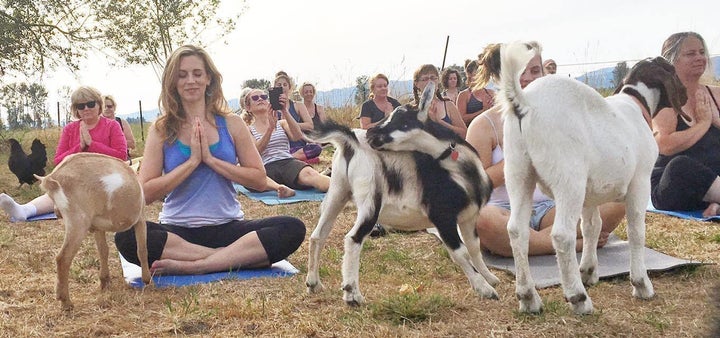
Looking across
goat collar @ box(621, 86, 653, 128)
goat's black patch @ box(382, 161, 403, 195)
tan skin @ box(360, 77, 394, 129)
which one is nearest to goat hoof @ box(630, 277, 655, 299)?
goat collar @ box(621, 86, 653, 128)

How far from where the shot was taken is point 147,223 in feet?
12.9

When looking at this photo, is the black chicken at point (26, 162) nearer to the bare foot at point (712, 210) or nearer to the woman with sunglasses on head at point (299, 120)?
the woman with sunglasses on head at point (299, 120)

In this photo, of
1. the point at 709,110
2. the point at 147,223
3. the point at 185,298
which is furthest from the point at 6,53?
the point at 709,110

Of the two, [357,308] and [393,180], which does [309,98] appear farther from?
[357,308]

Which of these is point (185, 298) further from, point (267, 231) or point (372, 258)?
point (372, 258)

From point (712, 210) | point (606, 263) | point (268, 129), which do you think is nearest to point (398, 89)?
point (268, 129)

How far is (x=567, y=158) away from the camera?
268 cm

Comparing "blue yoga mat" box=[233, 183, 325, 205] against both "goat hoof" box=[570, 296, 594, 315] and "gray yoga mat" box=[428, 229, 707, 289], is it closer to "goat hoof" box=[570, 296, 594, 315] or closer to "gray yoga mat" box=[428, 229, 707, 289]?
"gray yoga mat" box=[428, 229, 707, 289]

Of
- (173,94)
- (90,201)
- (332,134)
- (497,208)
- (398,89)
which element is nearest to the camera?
(90,201)

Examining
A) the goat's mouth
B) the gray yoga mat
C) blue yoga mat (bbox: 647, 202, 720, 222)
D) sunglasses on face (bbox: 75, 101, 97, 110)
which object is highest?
sunglasses on face (bbox: 75, 101, 97, 110)

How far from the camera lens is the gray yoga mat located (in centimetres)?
365

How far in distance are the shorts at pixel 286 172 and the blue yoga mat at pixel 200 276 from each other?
3.70 meters

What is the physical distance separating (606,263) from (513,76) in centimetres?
175

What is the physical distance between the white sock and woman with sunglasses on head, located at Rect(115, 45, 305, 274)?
2389mm
